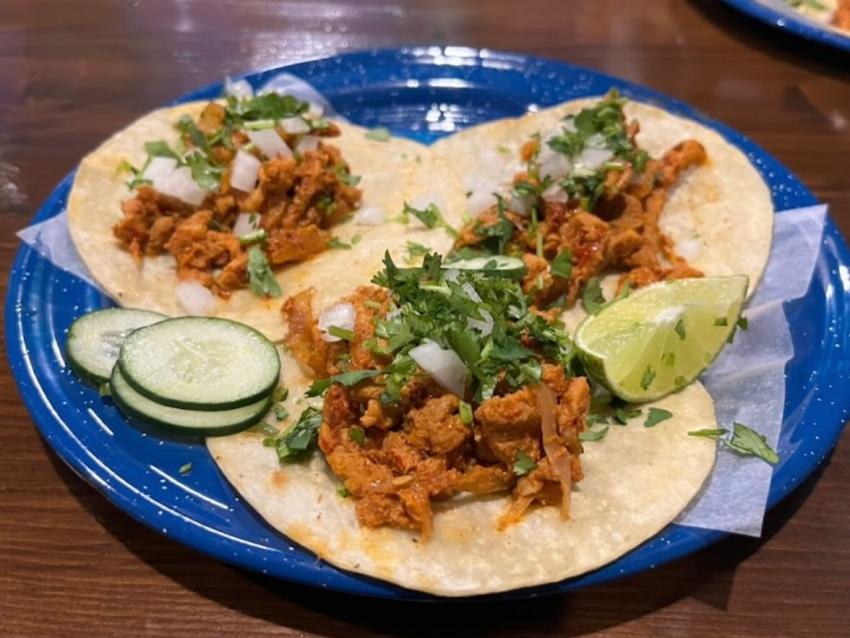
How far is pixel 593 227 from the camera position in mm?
3287

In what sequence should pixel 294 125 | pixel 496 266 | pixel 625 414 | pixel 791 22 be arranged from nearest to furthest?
pixel 625 414 < pixel 496 266 < pixel 294 125 < pixel 791 22

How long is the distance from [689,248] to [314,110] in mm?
1835

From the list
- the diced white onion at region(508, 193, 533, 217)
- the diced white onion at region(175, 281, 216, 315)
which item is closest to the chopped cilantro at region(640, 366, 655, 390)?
the diced white onion at region(508, 193, 533, 217)

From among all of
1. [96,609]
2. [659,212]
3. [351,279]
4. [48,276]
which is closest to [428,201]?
[351,279]

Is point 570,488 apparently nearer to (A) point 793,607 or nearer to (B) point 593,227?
(A) point 793,607

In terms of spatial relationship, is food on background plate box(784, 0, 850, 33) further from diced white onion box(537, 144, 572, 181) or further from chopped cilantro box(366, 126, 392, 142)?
chopped cilantro box(366, 126, 392, 142)

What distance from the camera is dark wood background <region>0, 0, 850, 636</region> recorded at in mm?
2322

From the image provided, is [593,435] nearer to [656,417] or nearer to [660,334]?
[656,417]

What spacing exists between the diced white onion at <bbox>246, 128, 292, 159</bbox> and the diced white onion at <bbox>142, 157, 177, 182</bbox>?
0.37 meters

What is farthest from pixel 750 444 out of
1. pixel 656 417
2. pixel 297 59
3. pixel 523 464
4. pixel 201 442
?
pixel 297 59

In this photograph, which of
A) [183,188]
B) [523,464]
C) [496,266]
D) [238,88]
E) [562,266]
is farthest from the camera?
[238,88]

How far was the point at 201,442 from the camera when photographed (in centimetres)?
264

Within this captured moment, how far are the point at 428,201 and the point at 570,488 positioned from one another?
1598mm

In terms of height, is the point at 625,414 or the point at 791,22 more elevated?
the point at 791,22
